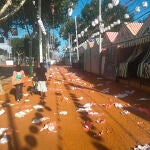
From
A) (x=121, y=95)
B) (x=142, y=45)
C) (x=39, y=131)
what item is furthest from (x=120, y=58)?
(x=39, y=131)

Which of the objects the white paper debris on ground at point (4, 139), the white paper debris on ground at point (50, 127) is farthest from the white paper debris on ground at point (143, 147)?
the white paper debris on ground at point (4, 139)

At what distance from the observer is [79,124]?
30.3 feet

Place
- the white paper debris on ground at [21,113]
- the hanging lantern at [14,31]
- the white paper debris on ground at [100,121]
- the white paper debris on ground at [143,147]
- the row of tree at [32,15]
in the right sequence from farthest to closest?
the hanging lantern at [14,31] → the row of tree at [32,15] → the white paper debris on ground at [21,113] → the white paper debris on ground at [100,121] → the white paper debris on ground at [143,147]

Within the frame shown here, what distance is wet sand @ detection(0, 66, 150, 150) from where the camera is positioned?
7.42 m

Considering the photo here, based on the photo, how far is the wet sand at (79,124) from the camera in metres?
7.42

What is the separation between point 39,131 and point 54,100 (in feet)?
17.8

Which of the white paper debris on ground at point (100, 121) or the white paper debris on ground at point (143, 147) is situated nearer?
the white paper debris on ground at point (143, 147)

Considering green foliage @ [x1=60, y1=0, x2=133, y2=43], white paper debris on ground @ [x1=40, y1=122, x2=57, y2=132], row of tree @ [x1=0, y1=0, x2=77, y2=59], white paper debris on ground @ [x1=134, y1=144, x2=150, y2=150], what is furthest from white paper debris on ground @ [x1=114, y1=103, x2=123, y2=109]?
green foliage @ [x1=60, y1=0, x2=133, y2=43]

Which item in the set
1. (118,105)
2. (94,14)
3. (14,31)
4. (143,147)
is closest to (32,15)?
(14,31)

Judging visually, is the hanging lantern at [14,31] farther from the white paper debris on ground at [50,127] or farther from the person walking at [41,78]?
the white paper debris on ground at [50,127]

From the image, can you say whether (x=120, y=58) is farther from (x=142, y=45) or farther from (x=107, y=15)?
(x=107, y=15)

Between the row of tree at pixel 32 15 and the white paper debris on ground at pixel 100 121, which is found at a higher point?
the row of tree at pixel 32 15

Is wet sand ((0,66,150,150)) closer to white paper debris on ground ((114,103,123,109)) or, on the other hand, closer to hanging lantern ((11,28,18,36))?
white paper debris on ground ((114,103,123,109))

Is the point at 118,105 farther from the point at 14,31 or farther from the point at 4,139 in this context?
the point at 14,31
